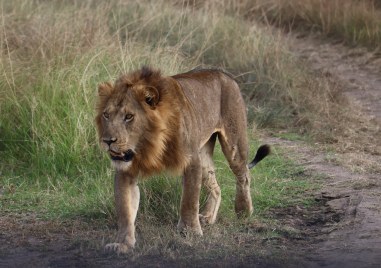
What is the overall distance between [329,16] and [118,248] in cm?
954

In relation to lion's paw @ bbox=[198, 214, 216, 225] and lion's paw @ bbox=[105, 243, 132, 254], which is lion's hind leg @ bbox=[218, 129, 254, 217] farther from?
lion's paw @ bbox=[105, 243, 132, 254]

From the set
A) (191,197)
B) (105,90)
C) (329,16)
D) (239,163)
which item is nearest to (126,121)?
(105,90)

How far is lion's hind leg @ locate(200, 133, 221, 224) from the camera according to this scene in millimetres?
6055

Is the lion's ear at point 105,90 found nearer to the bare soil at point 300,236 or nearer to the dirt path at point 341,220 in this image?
the bare soil at point 300,236

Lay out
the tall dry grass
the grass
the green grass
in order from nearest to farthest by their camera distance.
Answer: the green grass → the tall dry grass → the grass

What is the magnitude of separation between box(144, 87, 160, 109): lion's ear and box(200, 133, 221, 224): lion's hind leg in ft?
2.99

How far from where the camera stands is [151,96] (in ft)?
17.1

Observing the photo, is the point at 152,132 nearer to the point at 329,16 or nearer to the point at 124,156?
the point at 124,156

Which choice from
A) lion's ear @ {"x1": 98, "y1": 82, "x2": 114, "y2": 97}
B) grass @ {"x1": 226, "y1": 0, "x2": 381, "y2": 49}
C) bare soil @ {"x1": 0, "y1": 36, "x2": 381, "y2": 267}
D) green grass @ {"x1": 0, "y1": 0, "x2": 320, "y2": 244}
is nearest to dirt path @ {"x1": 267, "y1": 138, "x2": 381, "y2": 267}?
bare soil @ {"x1": 0, "y1": 36, "x2": 381, "y2": 267}

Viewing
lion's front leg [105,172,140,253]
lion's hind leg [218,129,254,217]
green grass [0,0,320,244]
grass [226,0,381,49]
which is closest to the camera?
lion's front leg [105,172,140,253]

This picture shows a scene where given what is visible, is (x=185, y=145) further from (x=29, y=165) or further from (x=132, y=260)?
(x=29, y=165)

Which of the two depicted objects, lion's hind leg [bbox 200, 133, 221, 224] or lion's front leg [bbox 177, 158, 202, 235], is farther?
lion's hind leg [bbox 200, 133, 221, 224]

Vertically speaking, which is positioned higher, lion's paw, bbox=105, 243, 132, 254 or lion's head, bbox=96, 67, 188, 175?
lion's head, bbox=96, 67, 188, 175

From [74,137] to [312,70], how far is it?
478 cm
